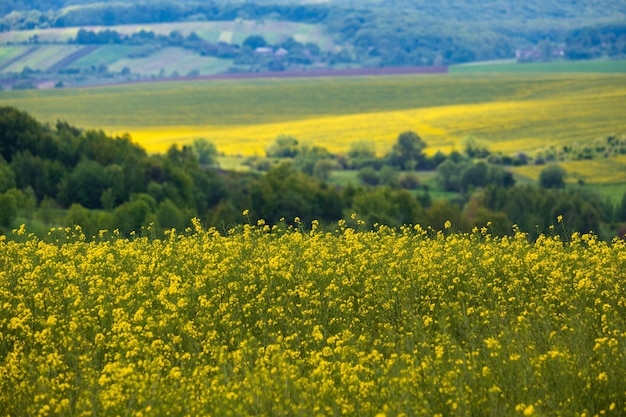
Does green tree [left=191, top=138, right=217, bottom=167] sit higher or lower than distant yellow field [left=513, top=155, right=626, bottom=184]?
higher

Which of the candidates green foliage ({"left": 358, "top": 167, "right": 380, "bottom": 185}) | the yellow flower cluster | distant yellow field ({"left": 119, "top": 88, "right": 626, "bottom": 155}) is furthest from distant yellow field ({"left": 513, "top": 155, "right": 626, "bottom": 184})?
the yellow flower cluster

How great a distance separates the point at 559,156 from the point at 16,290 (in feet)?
425

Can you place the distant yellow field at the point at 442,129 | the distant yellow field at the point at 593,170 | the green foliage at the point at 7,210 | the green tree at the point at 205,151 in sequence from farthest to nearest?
the distant yellow field at the point at 442,129 → the green tree at the point at 205,151 → the distant yellow field at the point at 593,170 → the green foliage at the point at 7,210

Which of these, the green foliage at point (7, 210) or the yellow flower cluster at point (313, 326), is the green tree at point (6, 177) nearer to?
the green foliage at point (7, 210)

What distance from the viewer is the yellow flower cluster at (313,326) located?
9422mm

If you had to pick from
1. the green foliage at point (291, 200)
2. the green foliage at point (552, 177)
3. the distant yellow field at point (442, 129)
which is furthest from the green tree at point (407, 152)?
the green foliage at point (291, 200)

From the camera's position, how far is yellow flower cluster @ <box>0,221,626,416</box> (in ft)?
30.9

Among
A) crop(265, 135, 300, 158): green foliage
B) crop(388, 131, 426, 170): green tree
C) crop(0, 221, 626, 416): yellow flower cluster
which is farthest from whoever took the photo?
crop(265, 135, 300, 158): green foliage

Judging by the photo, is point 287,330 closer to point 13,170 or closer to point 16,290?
point 16,290

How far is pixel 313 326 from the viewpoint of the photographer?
12391 mm

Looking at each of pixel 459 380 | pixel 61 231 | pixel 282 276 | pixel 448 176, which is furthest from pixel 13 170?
pixel 459 380

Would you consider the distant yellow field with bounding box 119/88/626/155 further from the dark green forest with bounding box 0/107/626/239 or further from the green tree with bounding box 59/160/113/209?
the green tree with bounding box 59/160/113/209

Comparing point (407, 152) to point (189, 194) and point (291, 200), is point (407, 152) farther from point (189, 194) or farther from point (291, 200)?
point (189, 194)

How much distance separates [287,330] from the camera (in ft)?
40.2
